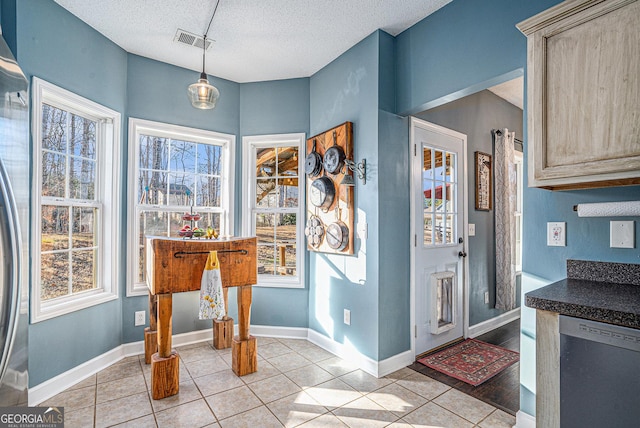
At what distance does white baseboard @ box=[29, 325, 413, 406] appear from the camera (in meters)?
2.28

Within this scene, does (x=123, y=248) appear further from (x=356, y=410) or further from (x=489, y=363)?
(x=489, y=363)

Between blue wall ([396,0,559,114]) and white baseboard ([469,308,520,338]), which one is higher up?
blue wall ([396,0,559,114])

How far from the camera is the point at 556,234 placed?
1.76 metres

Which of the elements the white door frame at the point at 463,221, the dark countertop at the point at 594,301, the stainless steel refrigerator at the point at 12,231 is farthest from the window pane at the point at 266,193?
the dark countertop at the point at 594,301

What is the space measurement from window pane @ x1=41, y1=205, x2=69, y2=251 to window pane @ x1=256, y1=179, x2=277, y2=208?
5.56ft

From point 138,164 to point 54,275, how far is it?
1160 mm

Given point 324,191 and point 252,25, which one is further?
point 324,191

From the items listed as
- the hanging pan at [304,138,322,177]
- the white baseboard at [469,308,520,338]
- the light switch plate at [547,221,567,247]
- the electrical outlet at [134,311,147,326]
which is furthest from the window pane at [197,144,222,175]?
the white baseboard at [469,308,520,338]

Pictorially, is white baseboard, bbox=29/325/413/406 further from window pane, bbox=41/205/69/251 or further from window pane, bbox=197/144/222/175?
window pane, bbox=197/144/222/175

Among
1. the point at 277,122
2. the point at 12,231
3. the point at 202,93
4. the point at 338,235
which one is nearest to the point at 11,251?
the point at 12,231

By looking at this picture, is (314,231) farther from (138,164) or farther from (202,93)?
(138,164)

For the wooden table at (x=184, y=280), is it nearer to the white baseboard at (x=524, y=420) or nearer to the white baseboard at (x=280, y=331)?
the white baseboard at (x=280, y=331)

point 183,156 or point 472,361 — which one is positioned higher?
point 183,156

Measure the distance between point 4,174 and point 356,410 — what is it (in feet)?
7.12
